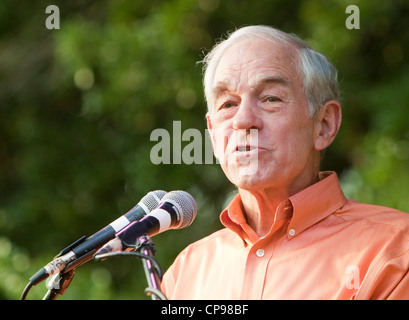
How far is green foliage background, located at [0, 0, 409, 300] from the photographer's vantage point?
16.4 feet

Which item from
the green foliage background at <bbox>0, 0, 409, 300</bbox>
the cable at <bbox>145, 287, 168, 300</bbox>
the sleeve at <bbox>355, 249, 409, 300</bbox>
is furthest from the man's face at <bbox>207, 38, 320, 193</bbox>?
the green foliage background at <bbox>0, 0, 409, 300</bbox>

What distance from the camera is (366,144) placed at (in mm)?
4832

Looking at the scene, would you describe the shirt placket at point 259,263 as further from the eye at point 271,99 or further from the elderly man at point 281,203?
the eye at point 271,99

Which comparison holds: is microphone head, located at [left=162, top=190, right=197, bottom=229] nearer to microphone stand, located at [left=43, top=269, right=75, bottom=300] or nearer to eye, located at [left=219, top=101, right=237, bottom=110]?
microphone stand, located at [left=43, top=269, right=75, bottom=300]

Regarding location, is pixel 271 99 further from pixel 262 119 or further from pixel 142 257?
→ pixel 142 257

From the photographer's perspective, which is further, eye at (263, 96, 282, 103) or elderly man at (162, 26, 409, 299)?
eye at (263, 96, 282, 103)

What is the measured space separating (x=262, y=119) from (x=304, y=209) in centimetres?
36

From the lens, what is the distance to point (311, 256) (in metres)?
2.48

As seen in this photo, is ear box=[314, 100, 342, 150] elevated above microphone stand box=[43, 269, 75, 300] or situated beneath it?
elevated above

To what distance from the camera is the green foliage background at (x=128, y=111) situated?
5012 mm

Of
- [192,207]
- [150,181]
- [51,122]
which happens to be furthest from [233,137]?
[51,122]

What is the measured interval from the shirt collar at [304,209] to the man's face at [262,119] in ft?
0.29

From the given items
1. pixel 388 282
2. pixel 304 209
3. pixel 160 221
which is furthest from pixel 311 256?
pixel 160 221

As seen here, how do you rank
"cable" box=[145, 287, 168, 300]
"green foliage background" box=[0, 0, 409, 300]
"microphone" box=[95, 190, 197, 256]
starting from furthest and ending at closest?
"green foliage background" box=[0, 0, 409, 300], "microphone" box=[95, 190, 197, 256], "cable" box=[145, 287, 168, 300]
